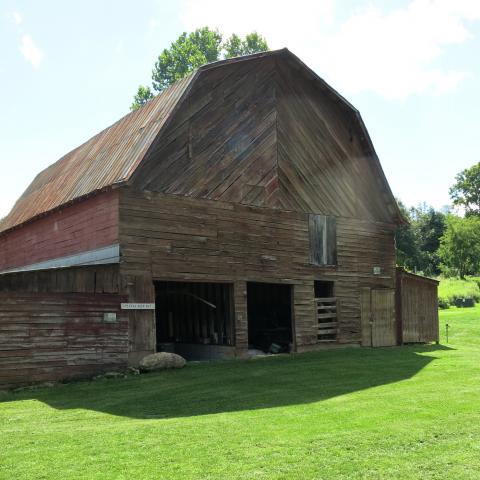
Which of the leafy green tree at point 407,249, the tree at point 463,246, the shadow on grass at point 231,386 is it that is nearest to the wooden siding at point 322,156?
the shadow on grass at point 231,386

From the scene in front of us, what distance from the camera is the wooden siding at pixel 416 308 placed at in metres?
24.2

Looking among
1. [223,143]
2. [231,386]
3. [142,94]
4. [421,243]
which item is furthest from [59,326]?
[421,243]

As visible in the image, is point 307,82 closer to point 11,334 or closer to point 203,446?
point 11,334

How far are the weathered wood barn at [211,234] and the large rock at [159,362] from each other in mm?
413

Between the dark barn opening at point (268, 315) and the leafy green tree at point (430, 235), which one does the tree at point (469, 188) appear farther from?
the dark barn opening at point (268, 315)

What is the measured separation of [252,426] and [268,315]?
15.7 meters

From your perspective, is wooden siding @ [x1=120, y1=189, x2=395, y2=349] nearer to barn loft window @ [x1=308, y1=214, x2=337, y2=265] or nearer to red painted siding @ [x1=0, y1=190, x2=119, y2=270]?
barn loft window @ [x1=308, y1=214, x2=337, y2=265]

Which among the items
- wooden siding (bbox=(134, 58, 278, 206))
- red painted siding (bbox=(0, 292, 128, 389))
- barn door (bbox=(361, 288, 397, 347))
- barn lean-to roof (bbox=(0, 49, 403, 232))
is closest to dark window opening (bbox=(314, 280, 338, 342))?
barn door (bbox=(361, 288, 397, 347))

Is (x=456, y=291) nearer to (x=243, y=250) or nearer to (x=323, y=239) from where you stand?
(x=323, y=239)

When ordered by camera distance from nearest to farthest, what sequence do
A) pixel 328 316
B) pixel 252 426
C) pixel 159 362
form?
pixel 252 426 → pixel 159 362 → pixel 328 316

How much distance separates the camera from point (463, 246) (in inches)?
2726

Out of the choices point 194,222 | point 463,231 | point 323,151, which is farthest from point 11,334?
point 463,231

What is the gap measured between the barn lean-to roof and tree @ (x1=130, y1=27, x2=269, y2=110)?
2601 centimetres

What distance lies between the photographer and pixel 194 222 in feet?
60.4
